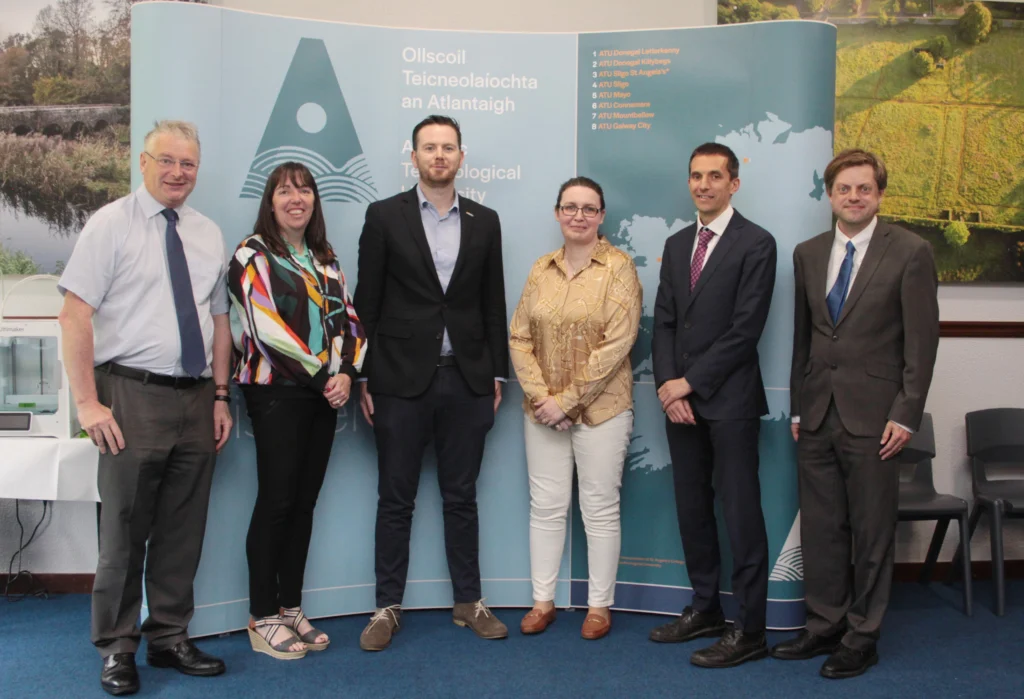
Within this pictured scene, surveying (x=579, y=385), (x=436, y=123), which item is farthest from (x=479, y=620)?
(x=436, y=123)

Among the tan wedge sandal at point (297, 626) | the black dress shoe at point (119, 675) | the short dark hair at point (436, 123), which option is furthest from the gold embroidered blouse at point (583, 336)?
the black dress shoe at point (119, 675)

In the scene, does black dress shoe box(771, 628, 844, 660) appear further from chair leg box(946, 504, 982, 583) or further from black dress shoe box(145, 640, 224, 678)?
black dress shoe box(145, 640, 224, 678)

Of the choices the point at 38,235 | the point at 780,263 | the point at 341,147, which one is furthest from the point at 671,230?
the point at 38,235

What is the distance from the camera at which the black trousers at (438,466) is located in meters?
3.25

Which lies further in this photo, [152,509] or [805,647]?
[805,647]

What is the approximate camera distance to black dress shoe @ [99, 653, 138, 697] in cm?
275

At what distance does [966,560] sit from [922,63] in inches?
94.0

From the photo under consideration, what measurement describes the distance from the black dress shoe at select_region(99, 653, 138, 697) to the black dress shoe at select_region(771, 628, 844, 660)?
222cm

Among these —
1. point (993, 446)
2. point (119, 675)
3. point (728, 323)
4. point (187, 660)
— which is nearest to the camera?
point (119, 675)

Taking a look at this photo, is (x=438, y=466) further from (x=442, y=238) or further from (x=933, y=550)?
(x=933, y=550)

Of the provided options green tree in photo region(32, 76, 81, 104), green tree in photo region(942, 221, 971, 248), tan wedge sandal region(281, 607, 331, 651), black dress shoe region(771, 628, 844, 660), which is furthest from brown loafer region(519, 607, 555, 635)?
green tree in photo region(32, 76, 81, 104)

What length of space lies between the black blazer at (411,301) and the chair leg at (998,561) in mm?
2312

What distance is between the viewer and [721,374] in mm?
3080

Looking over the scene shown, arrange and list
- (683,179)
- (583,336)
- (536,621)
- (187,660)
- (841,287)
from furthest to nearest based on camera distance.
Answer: (683,179) < (536,621) < (583,336) < (841,287) < (187,660)
